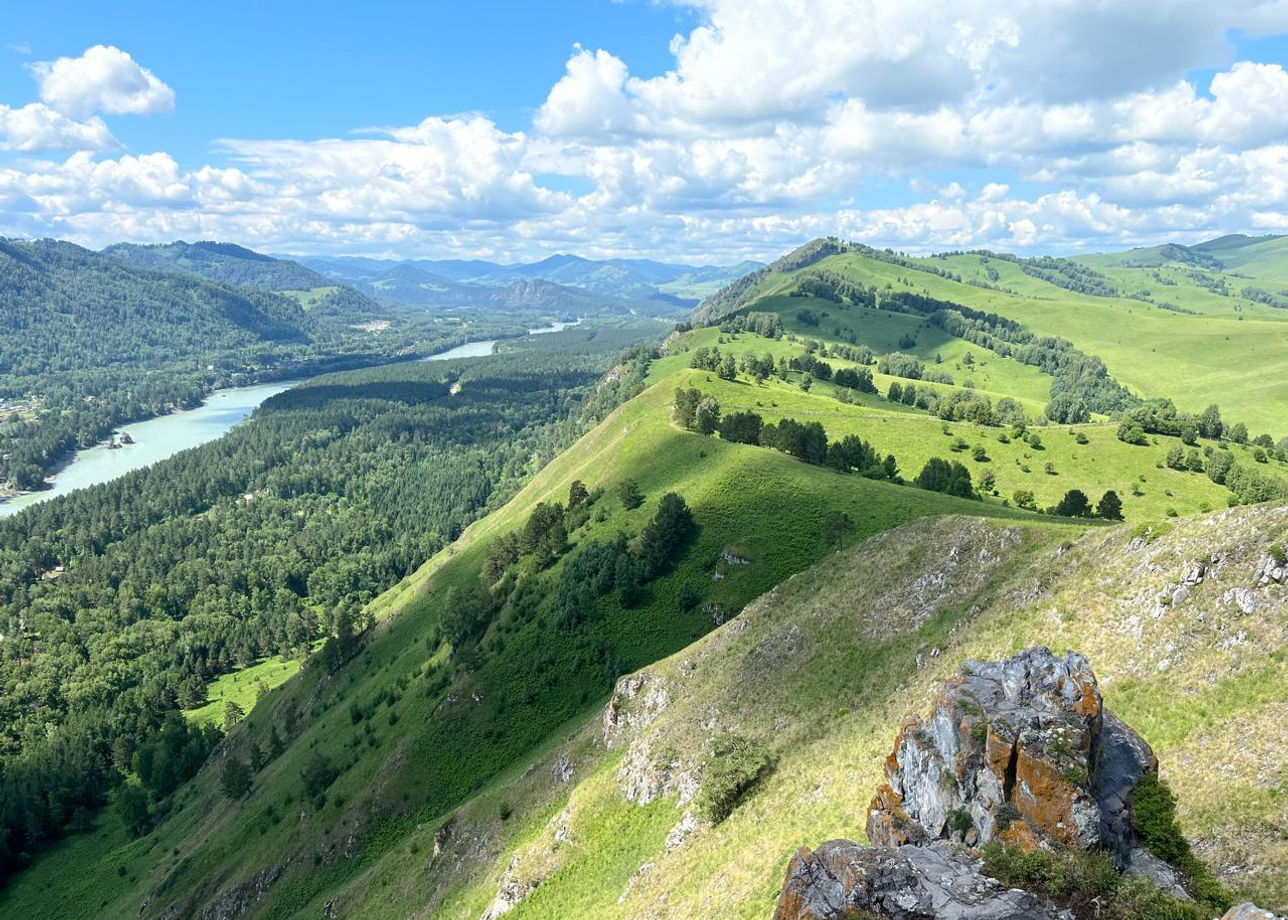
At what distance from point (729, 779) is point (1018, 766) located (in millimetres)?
24442

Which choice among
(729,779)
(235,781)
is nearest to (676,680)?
(729,779)

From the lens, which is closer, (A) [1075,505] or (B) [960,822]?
(B) [960,822]

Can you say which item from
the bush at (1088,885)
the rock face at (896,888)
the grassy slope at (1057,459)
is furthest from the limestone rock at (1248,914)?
the grassy slope at (1057,459)

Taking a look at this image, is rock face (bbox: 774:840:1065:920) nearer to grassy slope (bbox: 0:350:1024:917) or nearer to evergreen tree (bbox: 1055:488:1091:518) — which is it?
grassy slope (bbox: 0:350:1024:917)

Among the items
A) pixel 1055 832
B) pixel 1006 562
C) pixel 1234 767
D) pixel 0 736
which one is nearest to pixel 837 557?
pixel 1006 562

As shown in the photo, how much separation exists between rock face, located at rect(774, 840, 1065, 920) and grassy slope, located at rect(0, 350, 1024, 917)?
191ft

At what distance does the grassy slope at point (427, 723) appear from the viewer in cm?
7469

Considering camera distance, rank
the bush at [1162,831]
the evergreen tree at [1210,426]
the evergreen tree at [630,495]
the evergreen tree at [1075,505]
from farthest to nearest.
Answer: the evergreen tree at [1210,426], the evergreen tree at [630,495], the evergreen tree at [1075,505], the bush at [1162,831]

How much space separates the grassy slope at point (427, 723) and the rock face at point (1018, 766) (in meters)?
55.5

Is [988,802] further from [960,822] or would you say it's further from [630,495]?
[630,495]

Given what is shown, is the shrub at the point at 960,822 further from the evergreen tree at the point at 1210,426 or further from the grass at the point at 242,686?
the grass at the point at 242,686

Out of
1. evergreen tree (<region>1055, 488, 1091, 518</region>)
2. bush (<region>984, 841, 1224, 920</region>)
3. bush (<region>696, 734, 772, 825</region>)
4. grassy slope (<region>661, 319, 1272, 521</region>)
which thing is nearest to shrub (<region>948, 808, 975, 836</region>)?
bush (<region>984, 841, 1224, 920</region>)

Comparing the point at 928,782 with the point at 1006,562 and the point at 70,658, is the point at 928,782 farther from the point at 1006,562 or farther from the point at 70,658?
the point at 70,658

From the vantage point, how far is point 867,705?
147 ft
